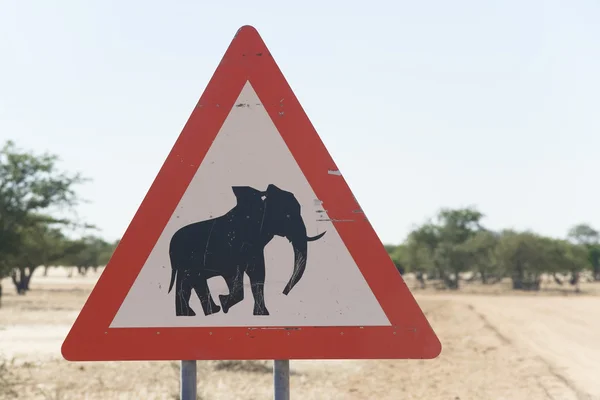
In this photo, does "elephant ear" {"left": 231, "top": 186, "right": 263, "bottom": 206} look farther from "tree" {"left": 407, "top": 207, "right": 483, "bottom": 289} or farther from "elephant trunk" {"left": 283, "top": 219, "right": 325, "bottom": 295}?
"tree" {"left": 407, "top": 207, "right": 483, "bottom": 289}

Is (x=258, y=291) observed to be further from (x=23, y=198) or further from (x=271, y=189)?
(x=23, y=198)

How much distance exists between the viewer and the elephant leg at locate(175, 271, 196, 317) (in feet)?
7.07

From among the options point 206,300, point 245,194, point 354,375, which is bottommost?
point 354,375

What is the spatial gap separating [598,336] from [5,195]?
758 inches

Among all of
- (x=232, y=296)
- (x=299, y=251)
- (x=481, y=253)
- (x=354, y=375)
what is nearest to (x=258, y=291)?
(x=232, y=296)

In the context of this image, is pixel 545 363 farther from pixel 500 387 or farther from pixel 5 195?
pixel 5 195

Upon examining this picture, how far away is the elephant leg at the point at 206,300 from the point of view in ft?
7.06

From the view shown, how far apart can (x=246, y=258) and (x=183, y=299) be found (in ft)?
0.83

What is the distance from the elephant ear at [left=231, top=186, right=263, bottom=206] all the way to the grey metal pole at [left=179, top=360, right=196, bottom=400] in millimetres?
577

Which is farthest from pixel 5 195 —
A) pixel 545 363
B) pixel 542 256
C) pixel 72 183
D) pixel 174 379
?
pixel 542 256

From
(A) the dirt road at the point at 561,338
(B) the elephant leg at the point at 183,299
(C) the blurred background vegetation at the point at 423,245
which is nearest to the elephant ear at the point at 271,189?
(B) the elephant leg at the point at 183,299

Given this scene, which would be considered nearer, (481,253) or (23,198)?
(23,198)

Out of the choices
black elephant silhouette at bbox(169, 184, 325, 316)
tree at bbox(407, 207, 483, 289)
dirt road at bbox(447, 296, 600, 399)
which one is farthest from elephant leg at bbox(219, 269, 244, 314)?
tree at bbox(407, 207, 483, 289)

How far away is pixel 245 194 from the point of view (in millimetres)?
2221
